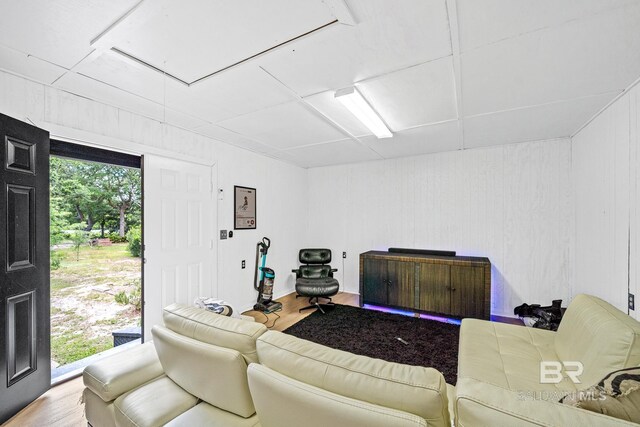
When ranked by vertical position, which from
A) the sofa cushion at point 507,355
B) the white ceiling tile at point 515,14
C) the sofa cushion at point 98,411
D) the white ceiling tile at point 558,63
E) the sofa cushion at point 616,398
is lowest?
the sofa cushion at point 98,411

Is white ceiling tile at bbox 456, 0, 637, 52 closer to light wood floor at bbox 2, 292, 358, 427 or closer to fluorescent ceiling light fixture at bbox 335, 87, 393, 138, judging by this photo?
fluorescent ceiling light fixture at bbox 335, 87, 393, 138

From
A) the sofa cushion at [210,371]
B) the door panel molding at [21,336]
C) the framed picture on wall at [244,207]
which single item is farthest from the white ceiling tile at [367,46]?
the door panel molding at [21,336]

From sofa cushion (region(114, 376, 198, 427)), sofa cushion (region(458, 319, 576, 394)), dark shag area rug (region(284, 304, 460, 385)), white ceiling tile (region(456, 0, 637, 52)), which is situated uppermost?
white ceiling tile (region(456, 0, 637, 52))

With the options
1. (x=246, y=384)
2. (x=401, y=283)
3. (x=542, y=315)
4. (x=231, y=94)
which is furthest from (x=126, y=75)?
(x=542, y=315)

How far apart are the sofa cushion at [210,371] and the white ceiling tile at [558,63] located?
2.30 meters

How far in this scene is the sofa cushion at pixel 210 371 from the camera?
1.17 metres

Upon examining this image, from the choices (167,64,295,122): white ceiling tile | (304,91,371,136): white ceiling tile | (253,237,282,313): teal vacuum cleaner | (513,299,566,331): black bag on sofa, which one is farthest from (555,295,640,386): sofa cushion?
(253,237,282,313): teal vacuum cleaner

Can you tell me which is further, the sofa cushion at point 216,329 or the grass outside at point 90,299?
the grass outside at point 90,299

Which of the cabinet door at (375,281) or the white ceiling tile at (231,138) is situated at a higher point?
the white ceiling tile at (231,138)

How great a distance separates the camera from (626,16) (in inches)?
54.7

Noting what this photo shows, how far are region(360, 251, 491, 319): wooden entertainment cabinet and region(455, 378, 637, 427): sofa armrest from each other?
10.2 feet

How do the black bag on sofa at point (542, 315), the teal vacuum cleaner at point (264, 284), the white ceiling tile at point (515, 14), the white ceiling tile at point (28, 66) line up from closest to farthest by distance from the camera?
the white ceiling tile at point (515, 14) → the white ceiling tile at point (28, 66) → the black bag on sofa at point (542, 315) → the teal vacuum cleaner at point (264, 284)

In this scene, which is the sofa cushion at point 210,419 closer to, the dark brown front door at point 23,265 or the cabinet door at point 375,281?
the dark brown front door at point 23,265

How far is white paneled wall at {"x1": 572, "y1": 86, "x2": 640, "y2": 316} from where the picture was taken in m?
2.12
